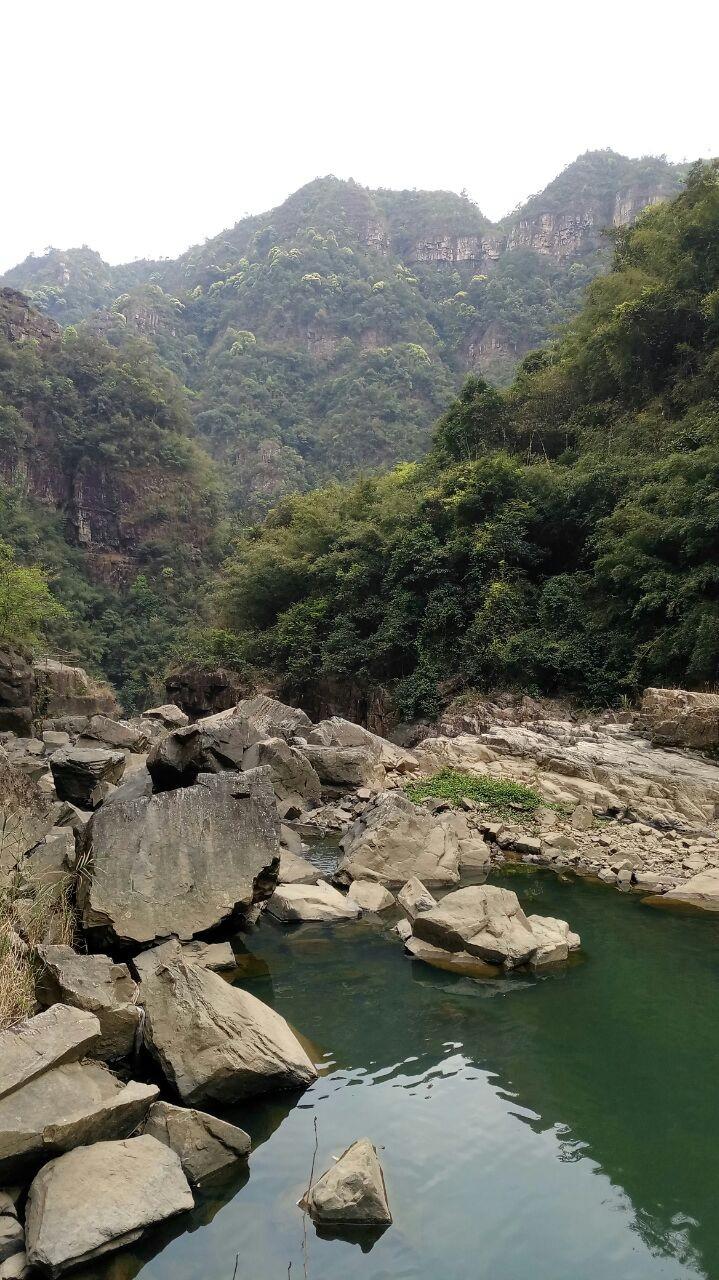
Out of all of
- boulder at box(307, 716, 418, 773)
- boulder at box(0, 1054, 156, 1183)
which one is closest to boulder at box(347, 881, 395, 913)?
boulder at box(0, 1054, 156, 1183)

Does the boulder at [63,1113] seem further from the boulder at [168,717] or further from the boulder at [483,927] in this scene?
the boulder at [168,717]

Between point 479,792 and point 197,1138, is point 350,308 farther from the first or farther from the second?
point 197,1138

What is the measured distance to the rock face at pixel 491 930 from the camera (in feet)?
23.0

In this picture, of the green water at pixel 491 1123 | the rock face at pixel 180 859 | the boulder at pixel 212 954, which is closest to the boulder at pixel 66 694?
the rock face at pixel 180 859

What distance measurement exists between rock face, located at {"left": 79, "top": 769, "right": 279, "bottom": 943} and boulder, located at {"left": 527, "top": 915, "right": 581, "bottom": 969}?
255cm

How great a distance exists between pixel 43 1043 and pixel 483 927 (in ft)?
13.7

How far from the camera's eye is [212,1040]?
478 cm

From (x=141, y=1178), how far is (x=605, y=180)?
110 meters

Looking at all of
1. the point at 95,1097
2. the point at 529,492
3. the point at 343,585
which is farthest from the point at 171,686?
the point at 95,1097

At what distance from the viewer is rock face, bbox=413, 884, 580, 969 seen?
23.0 ft

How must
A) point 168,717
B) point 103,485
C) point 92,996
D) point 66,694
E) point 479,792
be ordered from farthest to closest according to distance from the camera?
point 103,485 < point 66,694 < point 168,717 < point 479,792 < point 92,996

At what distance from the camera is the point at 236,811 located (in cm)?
729

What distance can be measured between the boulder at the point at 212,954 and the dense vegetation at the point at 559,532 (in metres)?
11.1

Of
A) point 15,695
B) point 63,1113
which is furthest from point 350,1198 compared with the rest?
point 15,695
